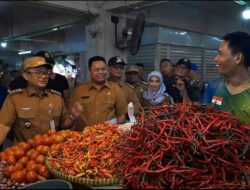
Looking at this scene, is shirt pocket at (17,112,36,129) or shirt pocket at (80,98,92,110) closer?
shirt pocket at (17,112,36,129)

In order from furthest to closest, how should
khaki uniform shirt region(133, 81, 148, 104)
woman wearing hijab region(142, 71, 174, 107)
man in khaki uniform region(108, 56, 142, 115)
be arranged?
khaki uniform shirt region(133, 81, 148, 104) → woman wearing hijab region(142, 71, 174, 107) → man in khaki uniform region(108, 56, 142, 115)

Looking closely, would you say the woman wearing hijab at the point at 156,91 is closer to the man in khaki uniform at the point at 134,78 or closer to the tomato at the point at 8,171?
the man in khaki uniform at the point at 134,78

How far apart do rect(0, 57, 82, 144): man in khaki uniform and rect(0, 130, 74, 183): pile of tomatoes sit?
18.3 inches

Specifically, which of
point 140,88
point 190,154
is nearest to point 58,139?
point 190,154

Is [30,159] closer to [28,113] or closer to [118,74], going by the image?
[28,113]

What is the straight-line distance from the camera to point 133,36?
14.4ft

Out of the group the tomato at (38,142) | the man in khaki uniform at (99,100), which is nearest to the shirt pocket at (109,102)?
the man in khaki uniform at (99,100)

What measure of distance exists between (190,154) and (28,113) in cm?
156

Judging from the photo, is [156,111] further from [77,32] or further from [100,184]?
[77,32]

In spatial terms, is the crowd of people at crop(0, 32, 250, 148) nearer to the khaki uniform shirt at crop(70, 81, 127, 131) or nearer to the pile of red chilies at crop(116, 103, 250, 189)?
the khaki uniform shirt at crop(70, 81, 127, 131)

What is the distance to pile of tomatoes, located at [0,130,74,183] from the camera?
4.85ft

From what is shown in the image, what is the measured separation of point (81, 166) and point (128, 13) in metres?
3.92

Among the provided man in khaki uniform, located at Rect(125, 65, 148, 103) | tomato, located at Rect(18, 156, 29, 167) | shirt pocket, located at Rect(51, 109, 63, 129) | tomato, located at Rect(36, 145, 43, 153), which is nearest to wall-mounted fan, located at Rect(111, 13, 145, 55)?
man in khaki uniform, located at Rect(125, 65, 148, 103)

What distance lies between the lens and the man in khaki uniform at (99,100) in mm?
2939
